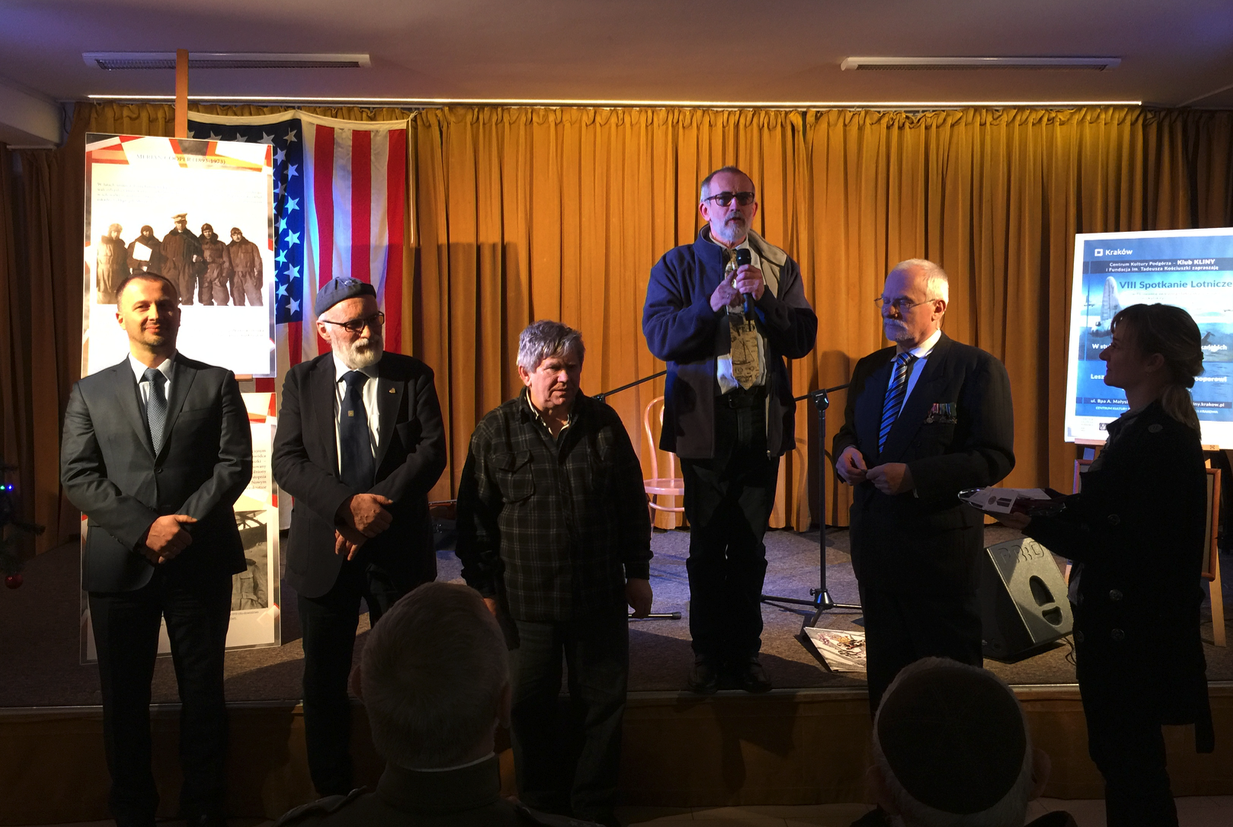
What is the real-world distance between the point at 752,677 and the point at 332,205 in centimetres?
408

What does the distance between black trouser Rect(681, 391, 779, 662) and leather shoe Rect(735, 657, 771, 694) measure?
12 centimetres

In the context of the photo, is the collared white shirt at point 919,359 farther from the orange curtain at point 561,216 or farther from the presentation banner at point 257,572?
the orange curtain at point 561,216

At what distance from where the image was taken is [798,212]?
565 cm

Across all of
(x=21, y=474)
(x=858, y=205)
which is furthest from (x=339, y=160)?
(x=858, y=205)

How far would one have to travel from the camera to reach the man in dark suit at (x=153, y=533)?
2266 mm

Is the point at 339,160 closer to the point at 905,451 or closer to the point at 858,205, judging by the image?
the point at 858,205

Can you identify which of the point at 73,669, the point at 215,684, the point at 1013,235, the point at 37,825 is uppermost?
the point at 1013,235

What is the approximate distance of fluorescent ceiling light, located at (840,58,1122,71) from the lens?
4707 millimetres

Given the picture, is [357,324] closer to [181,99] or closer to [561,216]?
[181,99]

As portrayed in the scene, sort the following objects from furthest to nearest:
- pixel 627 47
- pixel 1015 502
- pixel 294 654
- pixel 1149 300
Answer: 1. pixel 627 47
2. pixel 1149 300
3. pixel 294 654
4. pixel 1015 502

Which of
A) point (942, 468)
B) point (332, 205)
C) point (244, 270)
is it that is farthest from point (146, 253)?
point (942, 468)

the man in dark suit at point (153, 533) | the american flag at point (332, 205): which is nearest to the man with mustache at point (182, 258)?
the man in dark suit at point (153, 533)

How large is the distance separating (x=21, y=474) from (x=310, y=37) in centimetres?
332

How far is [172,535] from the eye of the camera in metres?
2.21
